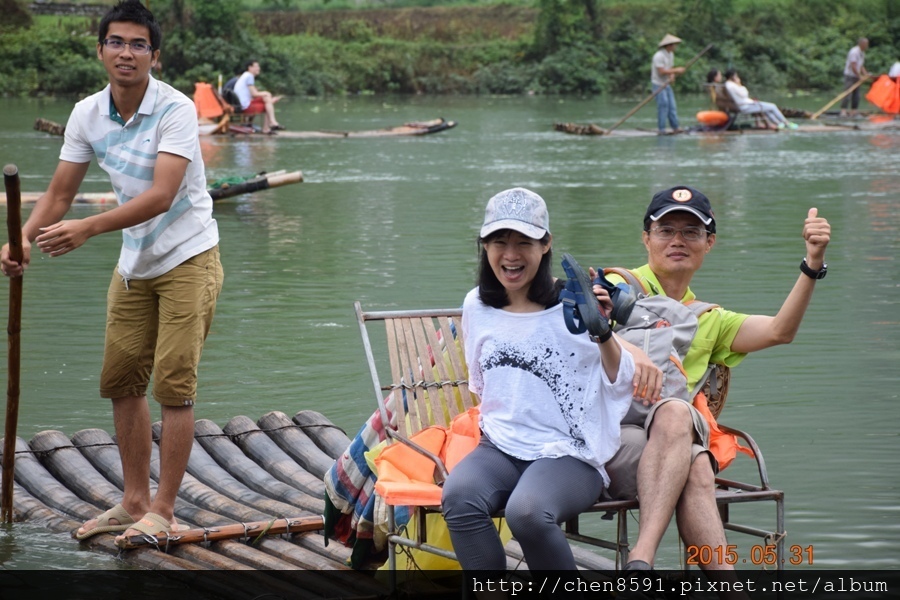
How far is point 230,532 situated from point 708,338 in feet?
5.23

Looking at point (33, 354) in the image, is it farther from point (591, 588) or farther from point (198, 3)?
point (198, 3)

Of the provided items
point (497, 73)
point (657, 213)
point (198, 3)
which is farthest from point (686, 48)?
point (657, 213)

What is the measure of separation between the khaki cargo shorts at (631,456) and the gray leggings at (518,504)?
8cm

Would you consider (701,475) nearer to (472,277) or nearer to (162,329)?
(162,329)

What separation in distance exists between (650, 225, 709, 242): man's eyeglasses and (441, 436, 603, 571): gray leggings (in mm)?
782

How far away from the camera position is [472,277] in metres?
9.45

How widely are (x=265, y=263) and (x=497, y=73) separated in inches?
1136

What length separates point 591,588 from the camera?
3707 millimetres

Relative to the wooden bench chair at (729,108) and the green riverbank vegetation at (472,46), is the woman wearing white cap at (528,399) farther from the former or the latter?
the green riverbank vegetation at (472,46)

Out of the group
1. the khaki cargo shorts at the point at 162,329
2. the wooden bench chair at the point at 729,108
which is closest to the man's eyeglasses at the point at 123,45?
the khaki cargo shorts at the point at 162,329

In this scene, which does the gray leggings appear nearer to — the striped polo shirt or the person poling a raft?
the striped polo shirt

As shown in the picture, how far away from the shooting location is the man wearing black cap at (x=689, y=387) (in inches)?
137

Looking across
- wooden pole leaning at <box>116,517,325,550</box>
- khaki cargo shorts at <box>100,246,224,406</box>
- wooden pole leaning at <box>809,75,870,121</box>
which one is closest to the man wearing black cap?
wooden pole leaning at <box>116,517,325,550</box>

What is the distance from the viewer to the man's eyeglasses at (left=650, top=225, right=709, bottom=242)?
3.99m
